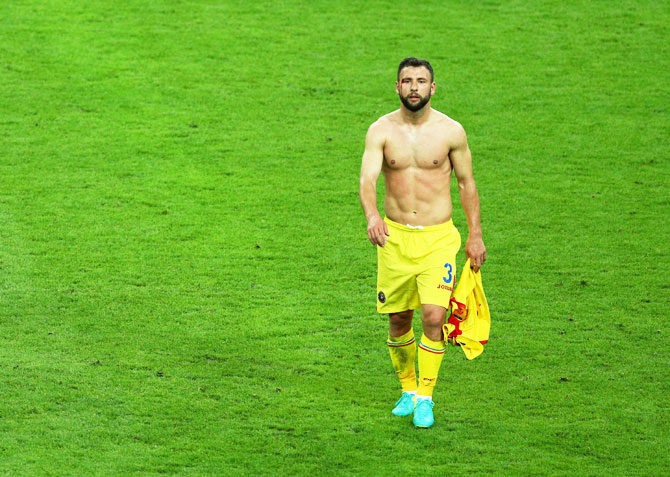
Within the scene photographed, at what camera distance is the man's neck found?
6762 mm

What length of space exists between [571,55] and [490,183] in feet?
14.1

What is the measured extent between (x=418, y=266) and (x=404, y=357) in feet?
2.45

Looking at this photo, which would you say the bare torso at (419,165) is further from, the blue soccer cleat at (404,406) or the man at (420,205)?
the blue soccer cleat at (404,406)

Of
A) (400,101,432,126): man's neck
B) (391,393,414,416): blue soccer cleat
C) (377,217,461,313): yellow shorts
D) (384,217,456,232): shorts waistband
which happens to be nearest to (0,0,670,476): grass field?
(391,393,414,416): blue soccer cleat

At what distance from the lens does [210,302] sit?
9.17m

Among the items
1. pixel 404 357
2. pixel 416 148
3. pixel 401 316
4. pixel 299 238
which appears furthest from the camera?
pixel 299 238

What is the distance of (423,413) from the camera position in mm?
6934

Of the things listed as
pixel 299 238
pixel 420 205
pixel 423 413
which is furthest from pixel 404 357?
pixel 299 238

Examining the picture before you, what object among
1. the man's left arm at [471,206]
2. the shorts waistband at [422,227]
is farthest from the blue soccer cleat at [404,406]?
the shorts waistband at [422,227]

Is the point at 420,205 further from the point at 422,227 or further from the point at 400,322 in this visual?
the point at 400,322

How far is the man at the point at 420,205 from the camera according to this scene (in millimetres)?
6727

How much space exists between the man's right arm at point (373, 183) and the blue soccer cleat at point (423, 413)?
1.25 metres

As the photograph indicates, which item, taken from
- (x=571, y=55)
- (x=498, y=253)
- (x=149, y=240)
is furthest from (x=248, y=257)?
(x=571, y=55)

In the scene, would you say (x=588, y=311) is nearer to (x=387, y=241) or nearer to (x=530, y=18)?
(x=387, y=241)
